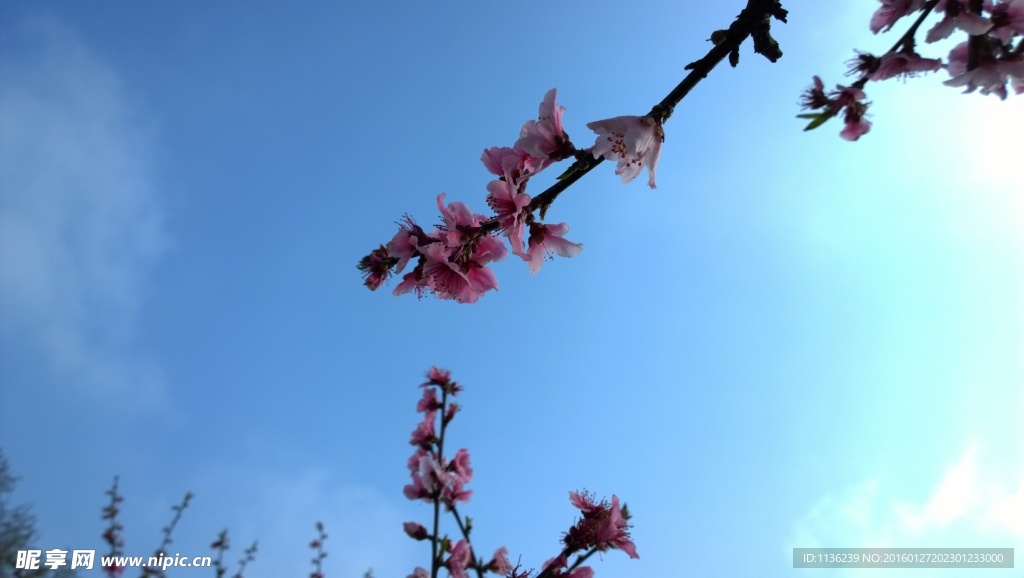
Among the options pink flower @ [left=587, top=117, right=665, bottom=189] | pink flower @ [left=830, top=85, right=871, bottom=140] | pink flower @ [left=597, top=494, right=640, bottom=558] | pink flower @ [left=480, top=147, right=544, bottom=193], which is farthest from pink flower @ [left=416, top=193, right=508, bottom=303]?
pink flower @ [left=597, top=494, right=640, bottom=558]

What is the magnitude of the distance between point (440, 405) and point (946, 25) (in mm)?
4390

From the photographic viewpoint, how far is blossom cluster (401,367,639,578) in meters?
3.06

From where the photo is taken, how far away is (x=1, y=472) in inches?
403

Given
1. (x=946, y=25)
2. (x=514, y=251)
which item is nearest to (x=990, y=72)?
(x=946, y=25)

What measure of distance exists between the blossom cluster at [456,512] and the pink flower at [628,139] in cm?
215

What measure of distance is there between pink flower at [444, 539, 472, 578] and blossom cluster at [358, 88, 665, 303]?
2983 mm

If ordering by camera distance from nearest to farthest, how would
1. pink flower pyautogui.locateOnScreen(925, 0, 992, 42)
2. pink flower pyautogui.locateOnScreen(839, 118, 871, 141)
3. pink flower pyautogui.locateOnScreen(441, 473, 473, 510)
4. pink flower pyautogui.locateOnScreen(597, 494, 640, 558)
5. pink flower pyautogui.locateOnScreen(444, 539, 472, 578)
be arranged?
1. pink flower pyautogui.locateOnScreen(925, 0, 992, 42)
2. pink flower pyautogui.locateOnScreen(839, 118, 871, 141)
3. pink flower pyautogui.locateOnScreen(597, 494, 640, 558)
4. pink flower pyautogui.locateOnScreen(444, 539, 472, 578)
5. pink flower pyautogui.locateOnScreen(441, 473, 473, 510)

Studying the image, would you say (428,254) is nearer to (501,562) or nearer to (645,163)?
(645,163)

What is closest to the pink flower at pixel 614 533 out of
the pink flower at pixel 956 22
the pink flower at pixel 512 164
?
the pink flower at pixel 512 164

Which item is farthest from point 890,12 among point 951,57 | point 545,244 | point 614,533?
point 614,533

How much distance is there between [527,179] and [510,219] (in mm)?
148

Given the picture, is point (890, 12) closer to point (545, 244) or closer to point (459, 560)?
point (545, 244)

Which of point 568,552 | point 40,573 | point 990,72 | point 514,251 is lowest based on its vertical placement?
point 40,573

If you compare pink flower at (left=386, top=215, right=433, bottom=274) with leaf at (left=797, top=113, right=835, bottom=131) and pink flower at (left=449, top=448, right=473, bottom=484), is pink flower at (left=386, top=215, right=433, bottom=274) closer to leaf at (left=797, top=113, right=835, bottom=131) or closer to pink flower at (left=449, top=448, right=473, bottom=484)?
leaf at (left=797, top=113, right=835, bottom=131)
